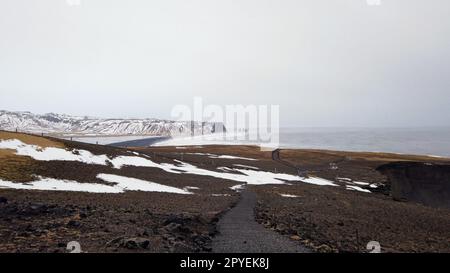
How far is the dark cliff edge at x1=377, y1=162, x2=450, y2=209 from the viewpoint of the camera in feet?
204

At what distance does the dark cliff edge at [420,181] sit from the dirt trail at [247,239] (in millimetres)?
50975

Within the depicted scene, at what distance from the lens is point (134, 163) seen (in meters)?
47.9

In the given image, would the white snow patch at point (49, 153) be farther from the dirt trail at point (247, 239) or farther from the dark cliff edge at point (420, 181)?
the dark cliff edge at point (420, 181)

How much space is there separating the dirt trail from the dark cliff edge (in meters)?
51.0

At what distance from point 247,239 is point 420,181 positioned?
69.5m

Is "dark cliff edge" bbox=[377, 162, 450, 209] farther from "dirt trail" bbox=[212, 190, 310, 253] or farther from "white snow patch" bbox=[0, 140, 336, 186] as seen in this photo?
"dirt trail" bbox=[212, 190, 310, 253]

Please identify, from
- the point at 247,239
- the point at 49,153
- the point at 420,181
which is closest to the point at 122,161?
the point at 49,153

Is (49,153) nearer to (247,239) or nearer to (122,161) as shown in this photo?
(122,161)

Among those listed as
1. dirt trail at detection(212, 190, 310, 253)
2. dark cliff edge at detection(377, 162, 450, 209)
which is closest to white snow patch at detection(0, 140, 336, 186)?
dirt trail at detection(212, 190, 310, 253)

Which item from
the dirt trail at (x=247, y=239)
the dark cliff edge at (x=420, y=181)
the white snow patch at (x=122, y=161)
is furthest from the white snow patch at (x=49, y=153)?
the dark cliff edge at (x=420, y=181)

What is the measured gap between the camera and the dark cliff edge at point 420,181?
204 feet

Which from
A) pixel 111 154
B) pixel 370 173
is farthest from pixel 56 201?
pixel 370 173

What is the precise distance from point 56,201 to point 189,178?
22751 mm
